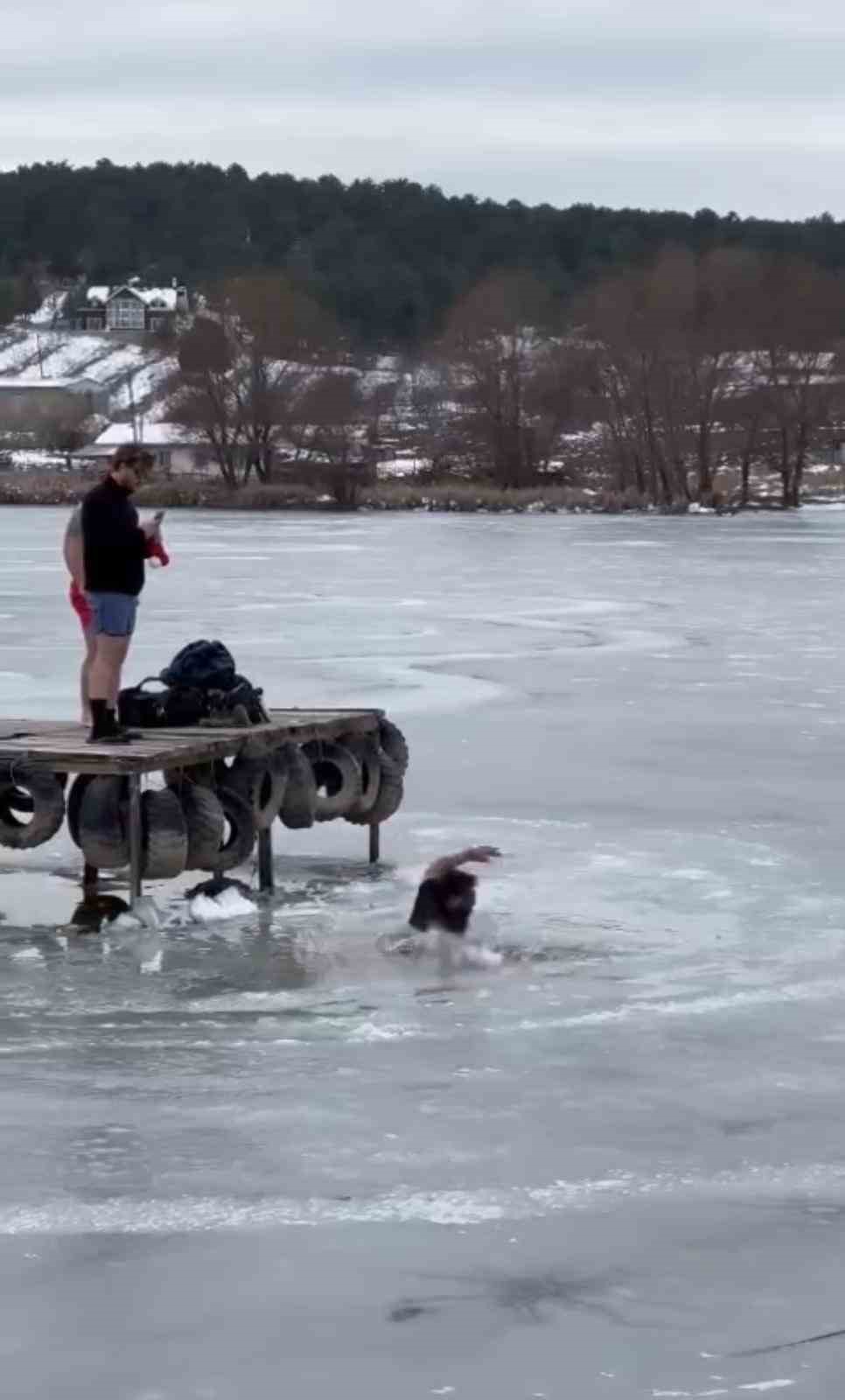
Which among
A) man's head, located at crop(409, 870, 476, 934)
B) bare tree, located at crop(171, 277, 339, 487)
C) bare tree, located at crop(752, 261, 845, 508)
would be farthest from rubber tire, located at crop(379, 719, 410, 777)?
bare tree, located at crop(171, 277, 339, 487)

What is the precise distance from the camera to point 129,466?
10.3 meters

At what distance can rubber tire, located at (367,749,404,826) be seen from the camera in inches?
444

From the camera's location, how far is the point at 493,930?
921 cm

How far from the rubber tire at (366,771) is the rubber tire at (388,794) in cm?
1

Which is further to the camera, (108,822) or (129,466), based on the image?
(129,466)

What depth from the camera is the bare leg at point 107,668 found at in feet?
33.6

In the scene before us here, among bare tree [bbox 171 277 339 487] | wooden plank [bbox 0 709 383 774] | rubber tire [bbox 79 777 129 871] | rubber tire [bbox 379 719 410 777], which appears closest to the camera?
wooden plank [bbox 0 709 383 774]

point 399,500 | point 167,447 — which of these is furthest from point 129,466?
point 167,447

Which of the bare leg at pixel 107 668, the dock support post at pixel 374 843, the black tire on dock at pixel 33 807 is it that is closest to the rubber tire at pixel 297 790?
the dock support post at pixel 374 843

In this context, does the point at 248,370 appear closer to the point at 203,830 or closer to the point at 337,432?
the point at 337,432

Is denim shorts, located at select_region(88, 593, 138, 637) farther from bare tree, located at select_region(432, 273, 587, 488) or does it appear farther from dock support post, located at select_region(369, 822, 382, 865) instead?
Answer: bare tree, located at select_region(432, 273, 587, 488)

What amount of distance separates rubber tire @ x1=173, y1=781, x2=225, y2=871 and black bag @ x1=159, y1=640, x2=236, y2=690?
0.97 m

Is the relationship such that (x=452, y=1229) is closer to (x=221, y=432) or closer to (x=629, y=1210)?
Result: (x=629, y=1210)

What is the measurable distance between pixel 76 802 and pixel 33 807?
0.19 metres
